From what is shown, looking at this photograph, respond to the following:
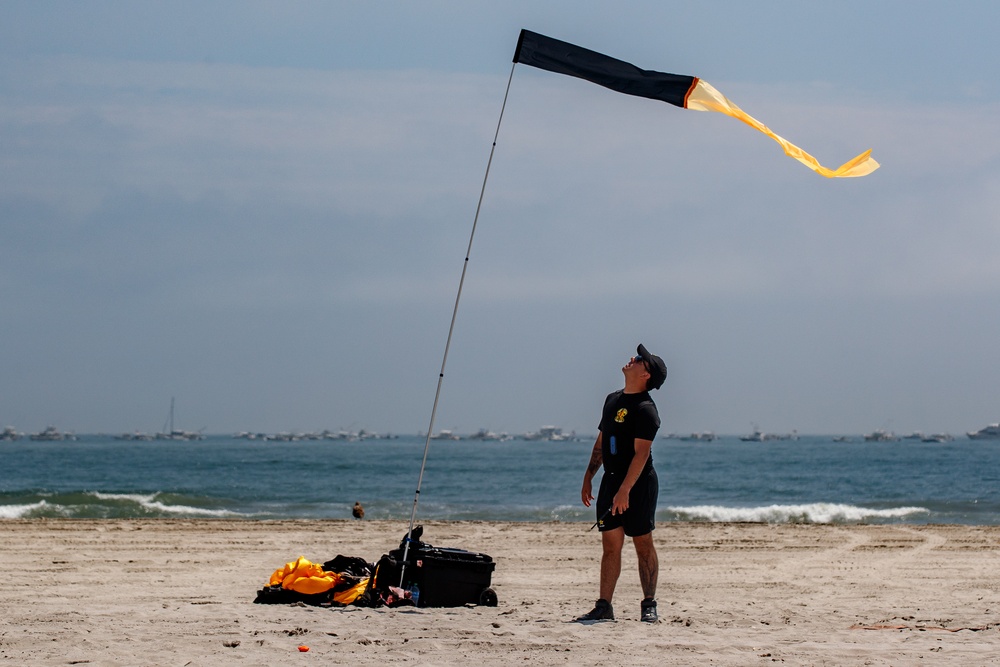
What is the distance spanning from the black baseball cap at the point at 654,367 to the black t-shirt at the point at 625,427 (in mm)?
125

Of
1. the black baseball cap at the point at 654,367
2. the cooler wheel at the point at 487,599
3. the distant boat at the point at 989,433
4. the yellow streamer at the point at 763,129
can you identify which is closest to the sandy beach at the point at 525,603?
the cooler wheel at the point at 487,599

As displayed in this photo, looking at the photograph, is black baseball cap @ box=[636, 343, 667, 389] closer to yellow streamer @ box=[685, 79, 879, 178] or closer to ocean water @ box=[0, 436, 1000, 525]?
yellow streamer @ box=[685, 79, 879, 178]

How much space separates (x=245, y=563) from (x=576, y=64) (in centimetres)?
579

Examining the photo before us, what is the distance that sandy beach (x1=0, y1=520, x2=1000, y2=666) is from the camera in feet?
17.0

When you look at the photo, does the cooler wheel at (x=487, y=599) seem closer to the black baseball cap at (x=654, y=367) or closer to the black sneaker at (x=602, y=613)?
the black sneaker at (x=602, y=613)

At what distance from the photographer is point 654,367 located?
249 inches

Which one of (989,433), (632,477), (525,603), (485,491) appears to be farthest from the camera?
(989,433)

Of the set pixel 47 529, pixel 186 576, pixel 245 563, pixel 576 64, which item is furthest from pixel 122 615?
pixel 47 529

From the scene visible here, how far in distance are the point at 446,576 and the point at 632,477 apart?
1563 millimetres

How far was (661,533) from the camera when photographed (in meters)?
12.4

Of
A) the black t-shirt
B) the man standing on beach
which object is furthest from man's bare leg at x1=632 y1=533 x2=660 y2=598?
the black t-shirt

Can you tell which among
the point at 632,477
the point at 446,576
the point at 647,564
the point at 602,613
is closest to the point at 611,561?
the point at 647,564

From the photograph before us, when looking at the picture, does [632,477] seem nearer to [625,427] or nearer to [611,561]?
[625,427]

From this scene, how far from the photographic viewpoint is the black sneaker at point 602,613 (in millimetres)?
6238
